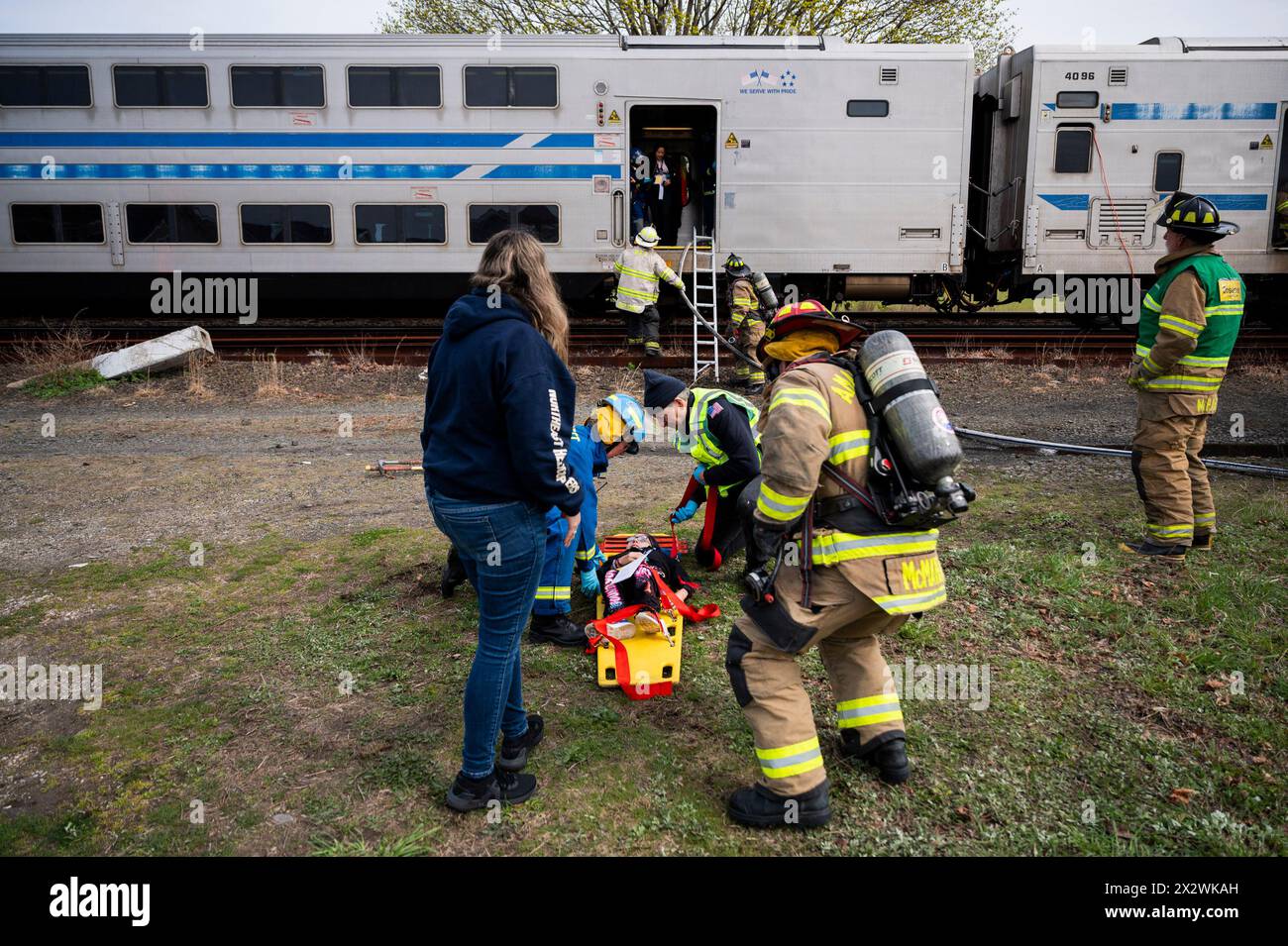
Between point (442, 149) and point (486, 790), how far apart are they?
35.6ft

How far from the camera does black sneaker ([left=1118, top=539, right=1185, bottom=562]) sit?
5.45m

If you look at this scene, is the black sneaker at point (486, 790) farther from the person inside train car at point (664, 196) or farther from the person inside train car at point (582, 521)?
the person inside train car at point (664, 196)

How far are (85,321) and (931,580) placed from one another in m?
14.6

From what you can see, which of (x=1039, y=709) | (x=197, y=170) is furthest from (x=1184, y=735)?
(x=197, y=170)

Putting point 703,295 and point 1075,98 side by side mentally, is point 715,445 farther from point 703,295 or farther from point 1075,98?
point 1075,98

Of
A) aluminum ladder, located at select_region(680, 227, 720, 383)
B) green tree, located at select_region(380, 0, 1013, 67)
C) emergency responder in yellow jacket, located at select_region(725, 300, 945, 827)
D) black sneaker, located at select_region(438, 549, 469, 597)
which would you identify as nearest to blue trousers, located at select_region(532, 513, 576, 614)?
black sneaker, located at select_region(438, 549, 469, 597)

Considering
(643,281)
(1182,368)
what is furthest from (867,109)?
(1182,368)

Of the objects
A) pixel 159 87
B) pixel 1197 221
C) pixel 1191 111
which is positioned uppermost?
pixel 159 87

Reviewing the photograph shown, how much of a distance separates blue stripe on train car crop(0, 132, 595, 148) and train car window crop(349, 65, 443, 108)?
Answer: 41 cm

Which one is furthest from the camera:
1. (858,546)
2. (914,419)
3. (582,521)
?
(582,521)

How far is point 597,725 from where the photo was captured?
376 cm

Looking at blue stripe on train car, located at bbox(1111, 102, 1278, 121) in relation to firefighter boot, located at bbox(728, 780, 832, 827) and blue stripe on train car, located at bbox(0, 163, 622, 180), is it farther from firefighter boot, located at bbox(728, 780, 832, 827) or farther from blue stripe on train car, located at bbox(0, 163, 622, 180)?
firefighter boot, located at bbox(728, 780, 832, 827)

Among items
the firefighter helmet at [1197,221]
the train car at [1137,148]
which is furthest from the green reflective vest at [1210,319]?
→ the train car at [1137,148]
